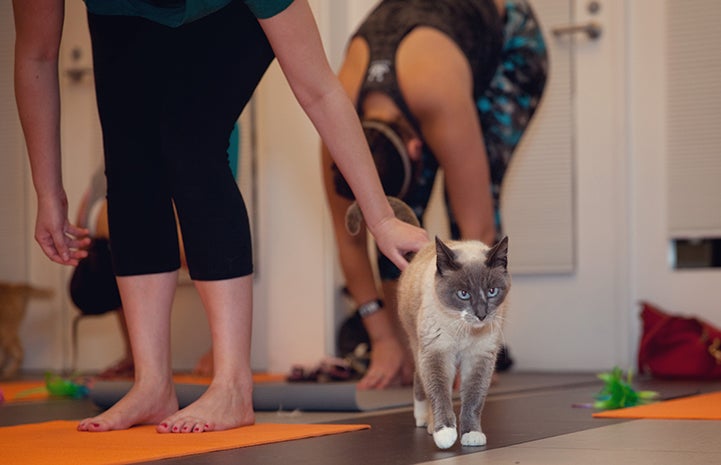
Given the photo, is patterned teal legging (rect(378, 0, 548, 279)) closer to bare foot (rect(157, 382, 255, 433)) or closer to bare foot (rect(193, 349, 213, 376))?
bare foot (rect(193, 349, 213, 376))

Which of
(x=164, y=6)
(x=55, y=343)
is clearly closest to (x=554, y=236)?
(x=55, y=343)

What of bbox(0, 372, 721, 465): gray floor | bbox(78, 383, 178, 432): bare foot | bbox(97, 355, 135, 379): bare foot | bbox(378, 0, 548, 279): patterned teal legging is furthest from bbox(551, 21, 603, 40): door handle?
bbox(78, 383, 178, 432): bare foot

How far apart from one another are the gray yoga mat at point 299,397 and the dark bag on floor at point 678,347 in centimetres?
134

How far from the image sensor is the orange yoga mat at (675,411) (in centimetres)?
211

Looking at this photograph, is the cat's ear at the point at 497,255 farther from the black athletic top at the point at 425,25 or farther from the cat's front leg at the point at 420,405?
the black athletic top at the point at 425,25

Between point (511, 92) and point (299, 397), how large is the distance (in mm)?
1448

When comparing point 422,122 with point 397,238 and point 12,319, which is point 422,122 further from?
point 12,319

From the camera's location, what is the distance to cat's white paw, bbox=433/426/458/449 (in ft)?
5.36

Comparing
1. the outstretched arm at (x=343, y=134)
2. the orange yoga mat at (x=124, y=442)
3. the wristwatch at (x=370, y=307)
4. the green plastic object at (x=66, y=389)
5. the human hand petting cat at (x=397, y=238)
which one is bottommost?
the green plastic object at (x=66, y=389)

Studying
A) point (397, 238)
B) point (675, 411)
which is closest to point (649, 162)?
point (675, 411)

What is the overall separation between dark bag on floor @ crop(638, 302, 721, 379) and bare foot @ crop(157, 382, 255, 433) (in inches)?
78.3

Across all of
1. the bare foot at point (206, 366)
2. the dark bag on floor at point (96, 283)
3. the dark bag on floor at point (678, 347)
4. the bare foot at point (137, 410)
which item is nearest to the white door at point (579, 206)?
the dark bag on floor at point (678, 347)

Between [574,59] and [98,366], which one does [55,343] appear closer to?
[98,366]

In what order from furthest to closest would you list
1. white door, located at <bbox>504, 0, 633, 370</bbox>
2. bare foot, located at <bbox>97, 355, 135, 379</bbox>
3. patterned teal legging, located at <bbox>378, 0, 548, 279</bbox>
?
white door, located at <bbox>504, 0, 633, 370</bbox>, bare foot, located at <bbox>97, 355, 135, 379</bbox>, patterned teal legging, located at <bbox>378, 0, 548, 279</bbox>
